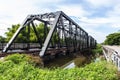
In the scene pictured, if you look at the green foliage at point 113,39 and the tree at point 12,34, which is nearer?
the tree at point 12,34

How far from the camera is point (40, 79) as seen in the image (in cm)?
1373

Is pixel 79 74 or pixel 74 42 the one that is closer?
pixel 79 74

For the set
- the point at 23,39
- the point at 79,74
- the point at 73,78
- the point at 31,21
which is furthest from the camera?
the point at 23,39

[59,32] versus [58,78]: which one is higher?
[59,32]

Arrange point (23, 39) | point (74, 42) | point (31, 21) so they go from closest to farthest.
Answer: point (31, 21) < point (74, 42) < point (23, 39)

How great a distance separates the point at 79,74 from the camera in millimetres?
14609

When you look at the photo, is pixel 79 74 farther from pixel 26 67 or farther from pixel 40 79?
pixel 26 67

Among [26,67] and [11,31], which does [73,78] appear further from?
[11,31]

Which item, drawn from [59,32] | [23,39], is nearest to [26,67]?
[59,32]

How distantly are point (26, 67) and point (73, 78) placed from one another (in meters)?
4.45

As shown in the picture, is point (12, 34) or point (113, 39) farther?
point (113, 39)

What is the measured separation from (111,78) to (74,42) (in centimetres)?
4825

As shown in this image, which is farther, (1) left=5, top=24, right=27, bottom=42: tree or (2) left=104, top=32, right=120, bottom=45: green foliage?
(2) left=104, top=32, right=120, bottom=45: green foliage

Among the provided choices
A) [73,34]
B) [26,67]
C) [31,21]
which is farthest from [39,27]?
[26,67]
